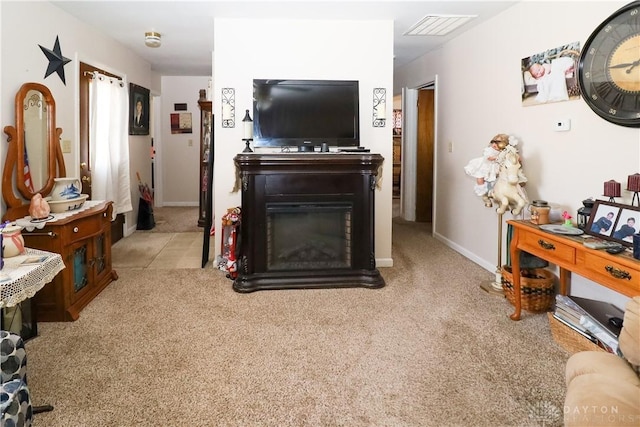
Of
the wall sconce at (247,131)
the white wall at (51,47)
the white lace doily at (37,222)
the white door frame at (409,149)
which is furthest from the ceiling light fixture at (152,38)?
the white door frame at (409,149)

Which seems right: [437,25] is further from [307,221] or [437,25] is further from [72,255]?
[72,255]

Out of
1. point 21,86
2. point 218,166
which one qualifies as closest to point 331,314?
point 218,166

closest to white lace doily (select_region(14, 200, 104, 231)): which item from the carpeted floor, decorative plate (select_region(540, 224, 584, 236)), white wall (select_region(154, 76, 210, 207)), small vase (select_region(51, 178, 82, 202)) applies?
small vase (select_region(51, 178, 82, 202))

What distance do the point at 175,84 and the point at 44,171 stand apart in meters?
4.66

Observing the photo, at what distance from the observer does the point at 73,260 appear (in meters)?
2.97

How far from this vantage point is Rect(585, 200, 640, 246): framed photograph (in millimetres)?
2207

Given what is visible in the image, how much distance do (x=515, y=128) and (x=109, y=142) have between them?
402cm

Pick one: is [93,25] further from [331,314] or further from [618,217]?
[618,217]

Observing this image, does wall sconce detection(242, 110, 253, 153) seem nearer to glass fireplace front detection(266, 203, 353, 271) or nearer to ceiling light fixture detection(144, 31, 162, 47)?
glass fireplace front detection(266, 203, 353, 271)

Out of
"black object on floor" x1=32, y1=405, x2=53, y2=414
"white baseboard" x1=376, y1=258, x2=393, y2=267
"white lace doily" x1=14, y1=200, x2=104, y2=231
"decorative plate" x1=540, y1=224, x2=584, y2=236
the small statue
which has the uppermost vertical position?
Result: the small statue

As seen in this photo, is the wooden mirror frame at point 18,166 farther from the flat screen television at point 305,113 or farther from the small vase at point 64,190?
the flat screen television at point 305,113

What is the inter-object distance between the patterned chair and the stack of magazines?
249 cm

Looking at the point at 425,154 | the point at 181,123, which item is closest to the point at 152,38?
the point at 181,123

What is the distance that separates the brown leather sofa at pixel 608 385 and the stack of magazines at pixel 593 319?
3.11 ft
